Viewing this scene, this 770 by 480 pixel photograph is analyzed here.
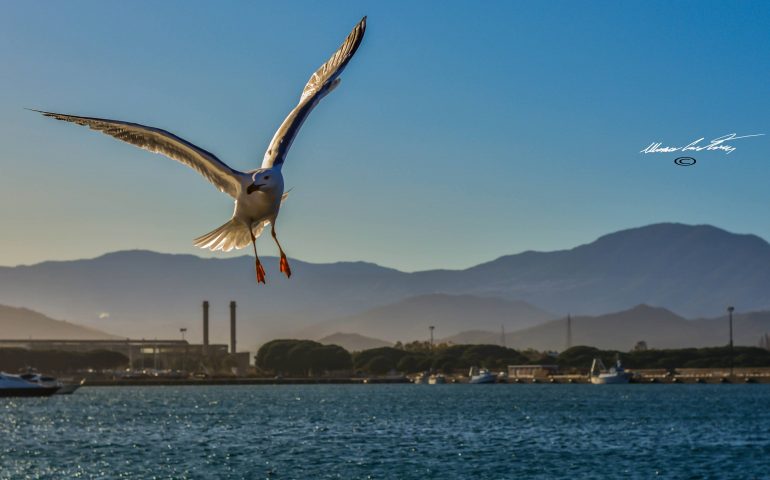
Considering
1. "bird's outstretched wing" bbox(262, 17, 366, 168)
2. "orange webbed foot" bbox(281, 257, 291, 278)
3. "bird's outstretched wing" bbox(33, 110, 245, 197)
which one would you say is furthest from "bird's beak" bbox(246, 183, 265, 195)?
"bird's outstretched wing" bbox(262, 17, 366, 168)

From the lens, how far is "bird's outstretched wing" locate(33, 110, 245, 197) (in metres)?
17.1

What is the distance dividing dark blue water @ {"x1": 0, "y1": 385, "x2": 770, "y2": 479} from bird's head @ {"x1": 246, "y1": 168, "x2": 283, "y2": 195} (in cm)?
4845

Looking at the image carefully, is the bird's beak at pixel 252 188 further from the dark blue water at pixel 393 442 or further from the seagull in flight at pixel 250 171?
the dark blue water at pixel 393 442

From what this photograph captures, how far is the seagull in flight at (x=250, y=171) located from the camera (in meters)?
16.1

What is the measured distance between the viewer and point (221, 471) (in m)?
66.6

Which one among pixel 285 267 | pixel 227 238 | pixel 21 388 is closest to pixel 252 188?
pixel 285 267

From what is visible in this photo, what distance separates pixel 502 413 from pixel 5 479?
239 feet

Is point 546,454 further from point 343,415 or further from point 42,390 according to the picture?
point 42,390

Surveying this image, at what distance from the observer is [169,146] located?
58.2ft

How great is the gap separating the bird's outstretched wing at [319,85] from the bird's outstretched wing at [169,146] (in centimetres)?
124

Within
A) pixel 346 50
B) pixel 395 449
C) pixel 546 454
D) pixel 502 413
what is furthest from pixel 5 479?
pixel 502 413

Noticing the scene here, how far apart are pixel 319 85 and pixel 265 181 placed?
16.8 feet

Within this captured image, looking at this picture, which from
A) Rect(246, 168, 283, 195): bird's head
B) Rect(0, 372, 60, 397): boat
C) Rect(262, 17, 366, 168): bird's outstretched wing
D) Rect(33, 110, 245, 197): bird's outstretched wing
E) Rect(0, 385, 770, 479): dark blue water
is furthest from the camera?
Rect(0, 372, 60, 397): boat

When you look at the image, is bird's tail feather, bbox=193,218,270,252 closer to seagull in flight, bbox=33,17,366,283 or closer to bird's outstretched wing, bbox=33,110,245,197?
seagull in flight, bbox=33,17,366,283
